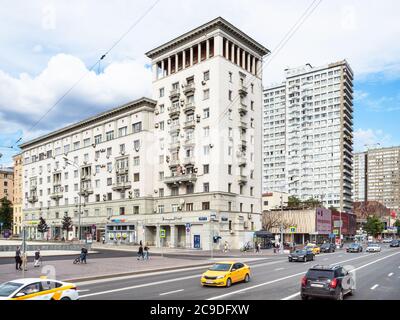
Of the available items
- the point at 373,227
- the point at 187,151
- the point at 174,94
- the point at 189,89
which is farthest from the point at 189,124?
the point at 373,227

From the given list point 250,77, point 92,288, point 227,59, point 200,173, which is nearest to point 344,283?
point 92,288

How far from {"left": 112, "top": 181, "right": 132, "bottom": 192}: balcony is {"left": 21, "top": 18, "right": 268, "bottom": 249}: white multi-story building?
25cm

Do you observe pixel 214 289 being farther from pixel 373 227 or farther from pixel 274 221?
pixel 373 227

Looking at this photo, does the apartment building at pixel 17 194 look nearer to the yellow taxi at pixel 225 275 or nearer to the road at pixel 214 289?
the road at pixel 214 289

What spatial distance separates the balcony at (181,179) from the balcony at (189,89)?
1469 cm

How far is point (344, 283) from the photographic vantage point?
19.2 metres

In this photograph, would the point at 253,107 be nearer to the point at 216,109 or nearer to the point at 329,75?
the point at 216,109

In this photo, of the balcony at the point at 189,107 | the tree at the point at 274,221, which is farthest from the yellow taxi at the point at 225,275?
the tree at the point at 274,221

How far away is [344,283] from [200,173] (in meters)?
52.7

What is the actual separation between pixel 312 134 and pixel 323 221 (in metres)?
65.1

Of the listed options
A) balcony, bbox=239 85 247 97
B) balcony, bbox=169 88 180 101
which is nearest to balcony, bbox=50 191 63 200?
balcony, bbox=169 88 180 101

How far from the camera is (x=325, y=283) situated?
18.3 metres

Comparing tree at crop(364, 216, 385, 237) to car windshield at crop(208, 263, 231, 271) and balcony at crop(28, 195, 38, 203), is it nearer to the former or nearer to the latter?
balcony at crop(28, 195, 38, 203)

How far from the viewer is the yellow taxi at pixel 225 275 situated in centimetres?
2383
